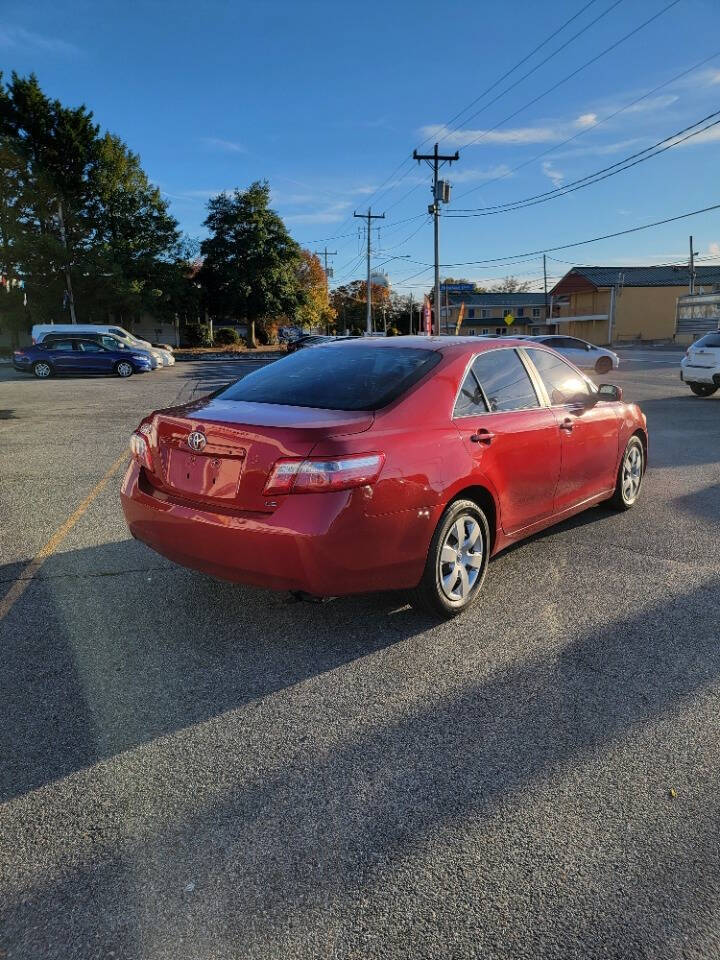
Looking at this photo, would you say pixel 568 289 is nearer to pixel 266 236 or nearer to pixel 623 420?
pixel 266 236

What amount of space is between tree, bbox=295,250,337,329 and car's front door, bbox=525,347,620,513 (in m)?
54.4

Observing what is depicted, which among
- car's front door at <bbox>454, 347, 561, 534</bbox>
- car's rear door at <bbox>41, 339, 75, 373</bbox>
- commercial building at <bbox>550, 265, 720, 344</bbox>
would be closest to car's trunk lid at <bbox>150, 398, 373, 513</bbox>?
car's front door at <bbox>454, 347, 561, 534</bbox>

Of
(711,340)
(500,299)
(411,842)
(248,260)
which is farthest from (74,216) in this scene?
(500,299)

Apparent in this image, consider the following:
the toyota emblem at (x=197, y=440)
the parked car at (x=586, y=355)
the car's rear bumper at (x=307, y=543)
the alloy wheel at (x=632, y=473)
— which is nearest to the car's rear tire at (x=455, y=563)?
the car's rear bumper at (x=307, y=543)

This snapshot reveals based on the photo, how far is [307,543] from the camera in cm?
324

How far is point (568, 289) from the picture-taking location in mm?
71250

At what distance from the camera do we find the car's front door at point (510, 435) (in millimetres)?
4070

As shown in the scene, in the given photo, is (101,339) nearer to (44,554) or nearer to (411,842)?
(44,554)

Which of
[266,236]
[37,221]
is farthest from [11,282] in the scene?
[266,236]

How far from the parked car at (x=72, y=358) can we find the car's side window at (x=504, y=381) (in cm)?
2466

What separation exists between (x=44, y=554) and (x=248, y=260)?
2125 inches

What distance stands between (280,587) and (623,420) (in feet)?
12.0

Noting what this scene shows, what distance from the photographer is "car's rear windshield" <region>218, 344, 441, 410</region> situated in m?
3.86

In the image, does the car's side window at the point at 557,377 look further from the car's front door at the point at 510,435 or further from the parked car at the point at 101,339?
the parked car at the point at 101,339
